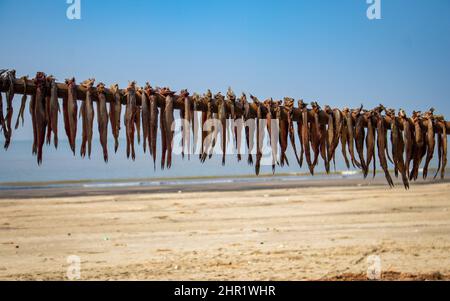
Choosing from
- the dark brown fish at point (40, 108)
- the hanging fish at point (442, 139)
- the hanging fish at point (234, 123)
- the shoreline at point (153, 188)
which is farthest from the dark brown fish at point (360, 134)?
the shoreline at point (153, 188)

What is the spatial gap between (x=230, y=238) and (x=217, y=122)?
28.1 ft

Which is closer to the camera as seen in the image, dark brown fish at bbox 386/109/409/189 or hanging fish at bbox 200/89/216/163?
hanging fish at bbox 200/89/216/163

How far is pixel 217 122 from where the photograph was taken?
1869 millimetres

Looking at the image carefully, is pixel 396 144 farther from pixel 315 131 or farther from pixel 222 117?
pixel 222 117

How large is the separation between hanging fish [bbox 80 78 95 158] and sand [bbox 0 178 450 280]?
19.1 ft

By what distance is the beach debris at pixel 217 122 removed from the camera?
166 centimetres

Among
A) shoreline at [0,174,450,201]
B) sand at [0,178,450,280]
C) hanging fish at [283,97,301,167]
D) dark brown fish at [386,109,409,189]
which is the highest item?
hanging fish at [283,97,301,167]

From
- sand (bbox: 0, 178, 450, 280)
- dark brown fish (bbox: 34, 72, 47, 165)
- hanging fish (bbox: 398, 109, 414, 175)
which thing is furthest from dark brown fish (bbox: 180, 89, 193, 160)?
sand (bbox: 0, 178, 450, 280)

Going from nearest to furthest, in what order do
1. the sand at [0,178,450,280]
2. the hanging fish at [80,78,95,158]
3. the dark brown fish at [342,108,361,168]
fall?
the hanging fish at [80,78,95,158]
the dark brown fish at [342,108,361,168]
the sand at [0,178,450,280]

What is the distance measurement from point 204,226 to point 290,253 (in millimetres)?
3420

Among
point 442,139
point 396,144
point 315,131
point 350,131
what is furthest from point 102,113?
point 442,139

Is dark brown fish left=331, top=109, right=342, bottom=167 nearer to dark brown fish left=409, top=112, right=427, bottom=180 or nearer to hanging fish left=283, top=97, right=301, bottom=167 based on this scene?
hanging fish left=283, top=97, right=301, bottom=167

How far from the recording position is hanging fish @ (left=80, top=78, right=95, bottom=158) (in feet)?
5.62
